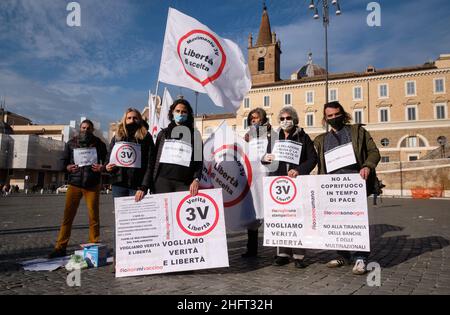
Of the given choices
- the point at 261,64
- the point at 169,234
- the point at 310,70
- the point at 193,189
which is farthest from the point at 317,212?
the point at 310,70

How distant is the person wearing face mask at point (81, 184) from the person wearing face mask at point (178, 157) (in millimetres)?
1131

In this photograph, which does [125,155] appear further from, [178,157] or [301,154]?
[301,154]

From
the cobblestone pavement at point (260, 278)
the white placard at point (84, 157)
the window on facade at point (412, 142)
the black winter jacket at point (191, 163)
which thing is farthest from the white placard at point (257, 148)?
the window on facade at point (412, 142)

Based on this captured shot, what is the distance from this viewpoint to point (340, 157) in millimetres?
4832

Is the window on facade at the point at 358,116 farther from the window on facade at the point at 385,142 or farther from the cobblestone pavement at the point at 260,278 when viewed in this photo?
the cobblestone pavement at the point at 260,278

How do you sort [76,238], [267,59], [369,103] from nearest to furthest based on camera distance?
[76,238] < [369,103] < [267,59]

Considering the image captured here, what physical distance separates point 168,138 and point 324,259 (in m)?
3.09

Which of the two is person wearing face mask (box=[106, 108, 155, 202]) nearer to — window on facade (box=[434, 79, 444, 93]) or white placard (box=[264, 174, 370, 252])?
white placard (box=[264, 174, 370, 252])

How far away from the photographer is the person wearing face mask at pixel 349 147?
4633mm

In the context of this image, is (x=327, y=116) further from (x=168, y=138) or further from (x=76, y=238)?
(x=76, y=238)

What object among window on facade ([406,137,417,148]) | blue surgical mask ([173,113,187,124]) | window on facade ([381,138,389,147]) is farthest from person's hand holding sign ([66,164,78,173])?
window on facade ([406,137,417,148])

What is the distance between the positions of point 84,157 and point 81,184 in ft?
1.42
